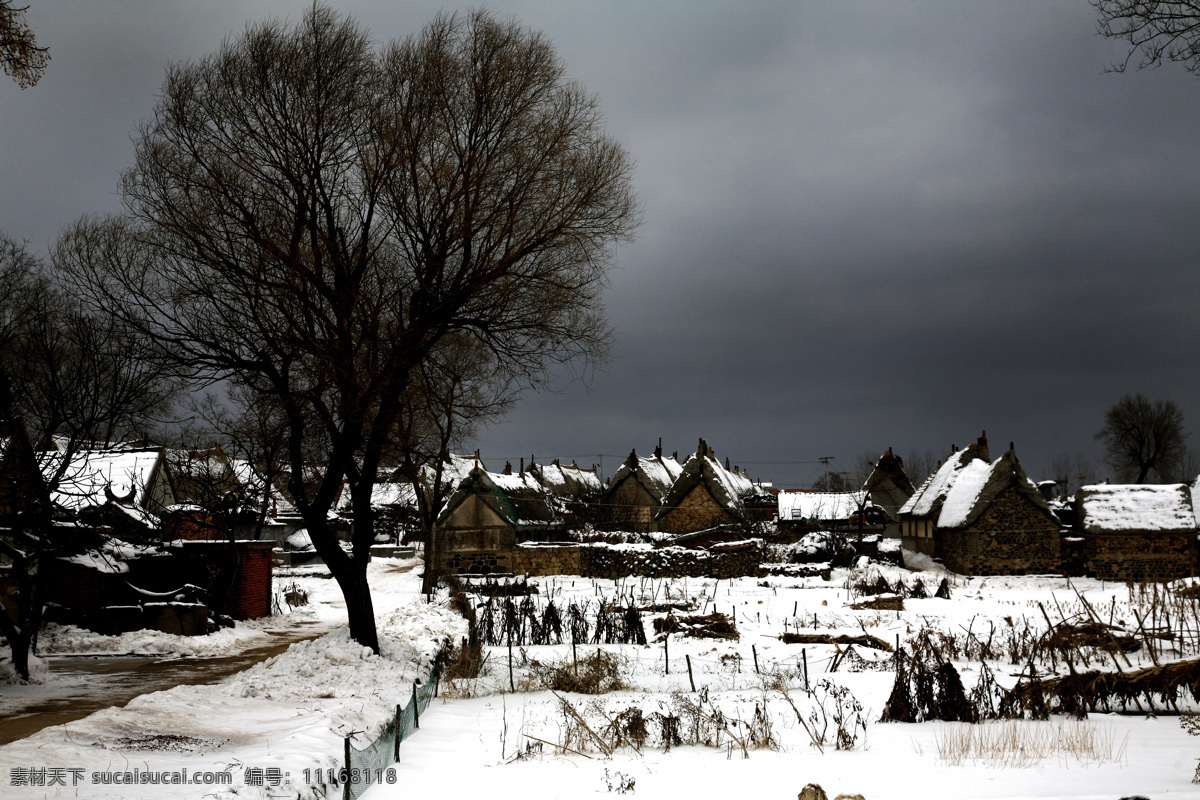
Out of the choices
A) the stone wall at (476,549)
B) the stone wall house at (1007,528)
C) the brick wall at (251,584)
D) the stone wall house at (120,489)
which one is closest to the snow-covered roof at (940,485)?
the stone wall house at (1007,528)

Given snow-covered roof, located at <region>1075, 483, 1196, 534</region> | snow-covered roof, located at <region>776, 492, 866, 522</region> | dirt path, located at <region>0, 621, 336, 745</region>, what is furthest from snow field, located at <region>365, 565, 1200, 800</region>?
snow-covered roof, located at <region>776, 492, 866, 522</region>

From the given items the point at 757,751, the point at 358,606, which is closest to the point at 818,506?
the point at 358,606

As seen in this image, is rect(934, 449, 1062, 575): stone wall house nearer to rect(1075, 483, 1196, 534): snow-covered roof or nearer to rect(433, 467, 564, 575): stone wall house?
rect(1075, 483, 1196, 534): snow-covered roof

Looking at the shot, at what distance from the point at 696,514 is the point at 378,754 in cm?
3979

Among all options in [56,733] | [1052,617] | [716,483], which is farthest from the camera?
[716,483]

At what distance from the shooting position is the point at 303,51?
13.8 m

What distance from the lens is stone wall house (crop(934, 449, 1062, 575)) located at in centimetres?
3719

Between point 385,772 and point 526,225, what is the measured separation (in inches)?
341

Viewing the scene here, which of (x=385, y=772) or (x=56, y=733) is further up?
(x=56, y=733)

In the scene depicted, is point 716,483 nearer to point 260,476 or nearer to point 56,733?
point 260,476

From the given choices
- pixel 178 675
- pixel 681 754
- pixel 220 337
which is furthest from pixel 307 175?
pixel 681 754

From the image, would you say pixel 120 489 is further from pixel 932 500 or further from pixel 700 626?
pixel 932 500

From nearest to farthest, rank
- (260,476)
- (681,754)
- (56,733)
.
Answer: (56,733) < (681,754) < (260,476)

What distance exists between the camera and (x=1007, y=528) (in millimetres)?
37344
